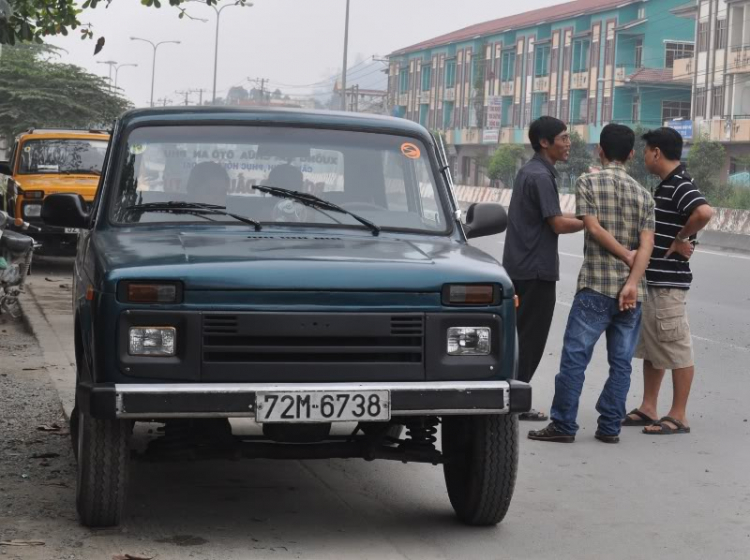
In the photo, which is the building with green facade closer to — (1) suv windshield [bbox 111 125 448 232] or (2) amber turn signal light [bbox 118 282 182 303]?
(1) suv windshield [bbox 111 125 448 232]

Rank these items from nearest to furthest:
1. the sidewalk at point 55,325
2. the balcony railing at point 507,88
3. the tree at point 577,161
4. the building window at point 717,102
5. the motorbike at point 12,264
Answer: the sidewalk at point 55,325
the motorbike at point 12,264
the building window at point 717,102
the tree at point 577,161
the balcony railing at point 507,88

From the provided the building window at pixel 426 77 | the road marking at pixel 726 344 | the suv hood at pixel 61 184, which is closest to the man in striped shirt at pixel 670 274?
the road marking at pixel 726 344

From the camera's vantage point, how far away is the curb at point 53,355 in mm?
9266

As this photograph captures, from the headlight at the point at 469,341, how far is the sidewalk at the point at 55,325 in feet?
11.9

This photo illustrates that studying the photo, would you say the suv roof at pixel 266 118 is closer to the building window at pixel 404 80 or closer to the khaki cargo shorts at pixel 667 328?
the khaki cargo shorts at pixel 667 328

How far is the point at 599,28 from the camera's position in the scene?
8294cm

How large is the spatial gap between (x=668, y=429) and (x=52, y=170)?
1309 centimetres

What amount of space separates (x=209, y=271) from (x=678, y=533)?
91.8 inches

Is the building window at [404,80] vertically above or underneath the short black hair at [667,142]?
above

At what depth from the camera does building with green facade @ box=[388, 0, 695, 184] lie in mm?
79875

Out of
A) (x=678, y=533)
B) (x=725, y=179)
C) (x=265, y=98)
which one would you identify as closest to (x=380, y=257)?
(x=678, y=533)

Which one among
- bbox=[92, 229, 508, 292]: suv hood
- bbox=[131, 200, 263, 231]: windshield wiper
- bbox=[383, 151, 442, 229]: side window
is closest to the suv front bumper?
bbox=[92, 229, 508, 292]: suv hood

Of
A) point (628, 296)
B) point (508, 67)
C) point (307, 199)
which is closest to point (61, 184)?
point (628, 296)

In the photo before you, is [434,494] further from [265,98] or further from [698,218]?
[265,98]
